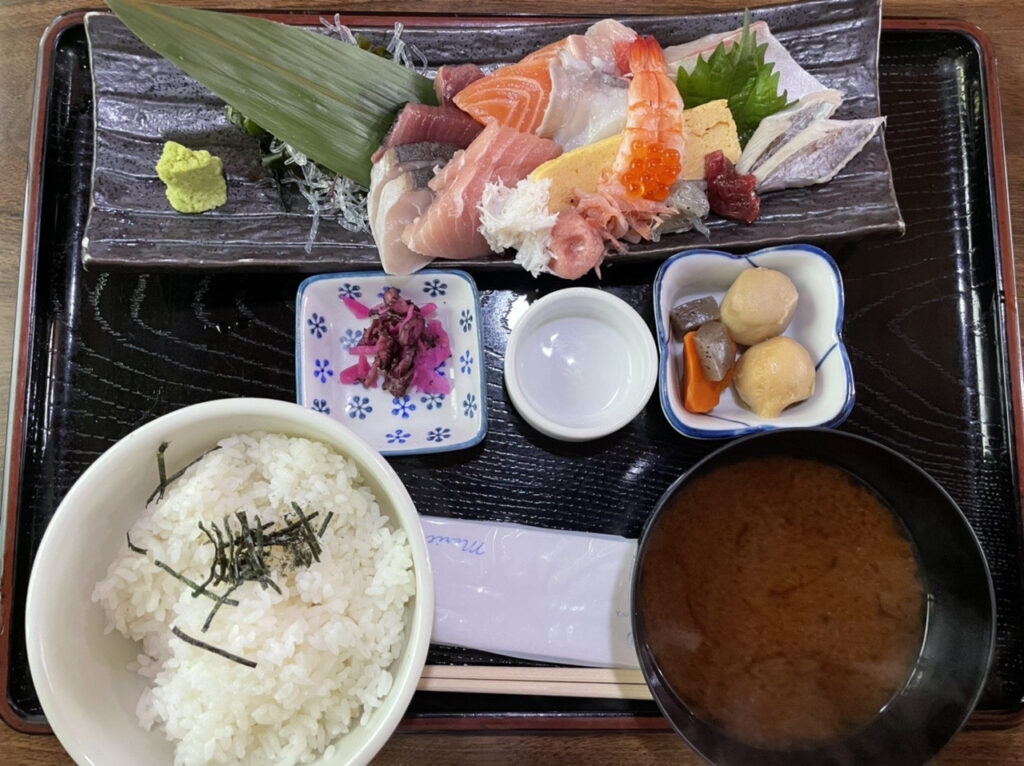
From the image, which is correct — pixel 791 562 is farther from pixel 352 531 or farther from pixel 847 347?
pixel 352 531

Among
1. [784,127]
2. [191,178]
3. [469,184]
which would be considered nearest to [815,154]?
[784,127]

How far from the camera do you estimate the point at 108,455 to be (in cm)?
143

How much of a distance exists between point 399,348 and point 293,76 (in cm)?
81

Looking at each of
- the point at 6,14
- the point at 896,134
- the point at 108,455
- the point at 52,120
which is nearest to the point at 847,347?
the point at 896,134

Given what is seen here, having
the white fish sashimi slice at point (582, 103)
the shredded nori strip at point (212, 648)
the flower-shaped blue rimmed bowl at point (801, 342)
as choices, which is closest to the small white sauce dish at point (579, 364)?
the flower-shaped blue rimmed bowl at point (801, 342)

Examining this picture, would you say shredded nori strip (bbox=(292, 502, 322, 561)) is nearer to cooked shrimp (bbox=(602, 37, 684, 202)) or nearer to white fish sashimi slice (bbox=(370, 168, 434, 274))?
white fish sashimi slice (bbox=(370, 168, 434, 274))

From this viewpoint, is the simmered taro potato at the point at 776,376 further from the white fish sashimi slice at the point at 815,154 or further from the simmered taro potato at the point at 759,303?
the white fish sashimi slice at the point at 815,154

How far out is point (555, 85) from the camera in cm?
202

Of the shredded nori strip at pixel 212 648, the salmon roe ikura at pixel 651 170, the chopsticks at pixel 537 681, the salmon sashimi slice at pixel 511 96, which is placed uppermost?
the salmon sashimi slice at pixel 511 96

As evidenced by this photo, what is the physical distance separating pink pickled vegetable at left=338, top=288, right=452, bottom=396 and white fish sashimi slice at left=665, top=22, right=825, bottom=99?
105cm

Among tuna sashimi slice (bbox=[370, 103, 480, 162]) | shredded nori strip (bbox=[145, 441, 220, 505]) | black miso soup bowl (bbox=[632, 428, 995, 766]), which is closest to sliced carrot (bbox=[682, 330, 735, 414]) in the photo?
black miso soup bowl (bbox=[632, 428, 995, 766])

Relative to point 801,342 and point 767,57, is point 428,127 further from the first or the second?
point 801,342

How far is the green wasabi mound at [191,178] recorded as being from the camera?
1.94 m

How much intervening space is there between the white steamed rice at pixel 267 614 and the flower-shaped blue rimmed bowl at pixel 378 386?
0.36m
